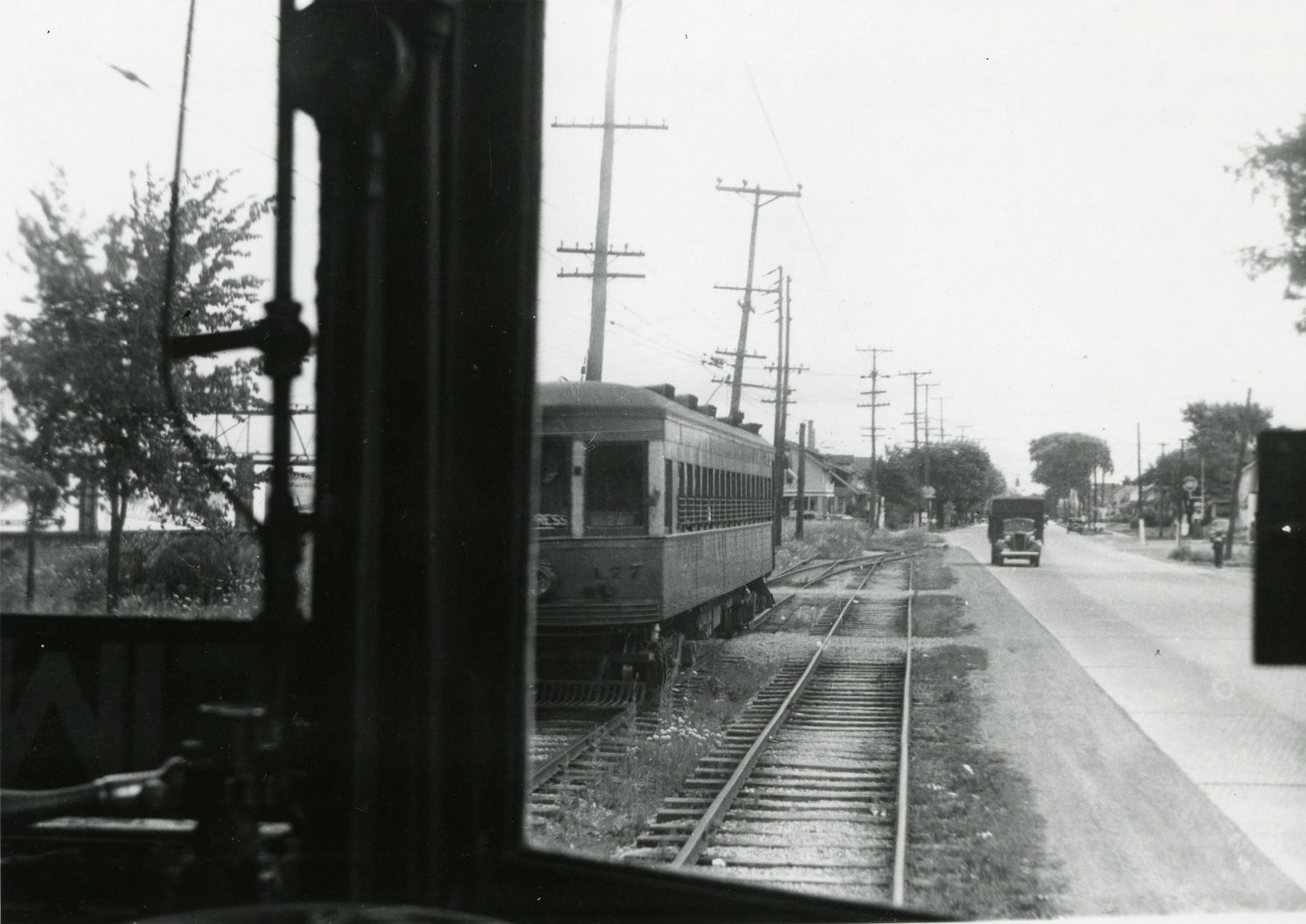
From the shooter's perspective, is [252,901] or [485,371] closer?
[252,901]

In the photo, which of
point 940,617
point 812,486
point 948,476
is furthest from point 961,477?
point 812,486

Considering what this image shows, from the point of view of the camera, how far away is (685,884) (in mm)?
2514

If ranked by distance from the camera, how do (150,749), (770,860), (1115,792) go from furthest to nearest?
1. (1115,792)
2. (770,860)
3. (150,749)

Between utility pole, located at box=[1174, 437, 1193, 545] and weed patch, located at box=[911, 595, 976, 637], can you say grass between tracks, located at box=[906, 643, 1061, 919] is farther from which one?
weed patch, located at box=[911, 595, 976, 637]

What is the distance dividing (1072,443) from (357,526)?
9.76ft

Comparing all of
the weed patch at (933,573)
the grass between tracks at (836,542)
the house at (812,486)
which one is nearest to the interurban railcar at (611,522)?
the weed patch at (933,573)

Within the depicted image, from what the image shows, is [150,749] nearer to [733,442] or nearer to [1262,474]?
[1262,474]

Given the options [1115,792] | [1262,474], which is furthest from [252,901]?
[1115,792]

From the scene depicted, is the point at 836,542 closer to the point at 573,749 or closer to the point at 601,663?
the point at 601,663

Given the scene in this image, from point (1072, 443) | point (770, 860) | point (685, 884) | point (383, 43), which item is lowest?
point (770, 860)

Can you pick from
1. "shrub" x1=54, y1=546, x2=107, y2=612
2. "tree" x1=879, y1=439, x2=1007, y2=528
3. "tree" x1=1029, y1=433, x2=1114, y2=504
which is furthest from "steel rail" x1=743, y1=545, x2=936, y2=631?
"shrub" x1=54, y1=546, x2=107, y2=612

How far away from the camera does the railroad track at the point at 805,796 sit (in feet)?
15.0

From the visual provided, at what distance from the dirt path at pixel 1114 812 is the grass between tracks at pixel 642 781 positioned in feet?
5.74

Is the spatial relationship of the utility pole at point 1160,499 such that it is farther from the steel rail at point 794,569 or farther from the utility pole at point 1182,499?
the steel rail at point 794,569
